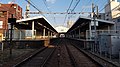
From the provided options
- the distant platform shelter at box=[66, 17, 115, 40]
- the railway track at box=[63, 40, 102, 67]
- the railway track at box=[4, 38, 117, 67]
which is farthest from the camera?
the distant platform shelter at box=[66, 17, 115, 40]

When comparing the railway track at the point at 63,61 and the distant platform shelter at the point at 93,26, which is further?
the distant platform shelter at the point at 93,26

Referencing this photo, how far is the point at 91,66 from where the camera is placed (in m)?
11.0

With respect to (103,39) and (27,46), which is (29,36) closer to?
(27,46)

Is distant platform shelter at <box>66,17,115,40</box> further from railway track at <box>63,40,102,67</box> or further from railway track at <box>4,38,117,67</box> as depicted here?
railway track at <box>4,38,117,67</box>

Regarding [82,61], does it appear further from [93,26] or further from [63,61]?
[93,26]

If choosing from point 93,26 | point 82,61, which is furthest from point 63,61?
point 93,26

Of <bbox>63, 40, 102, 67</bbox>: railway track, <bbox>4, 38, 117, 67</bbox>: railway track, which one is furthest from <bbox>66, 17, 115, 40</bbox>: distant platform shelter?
<bbox>4, 38, 117, 67</bbox>: railway track

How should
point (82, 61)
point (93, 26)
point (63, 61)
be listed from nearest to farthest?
1. point (63, 61)
2. point (82, 61)
3. point (93, 26)

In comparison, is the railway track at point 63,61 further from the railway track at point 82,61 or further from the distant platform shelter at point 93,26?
the distant platform shelter at point 93,26

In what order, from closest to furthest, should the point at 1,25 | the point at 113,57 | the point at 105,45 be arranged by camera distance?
the point at 113,57 < the point at 105,45 < the point at 1,25

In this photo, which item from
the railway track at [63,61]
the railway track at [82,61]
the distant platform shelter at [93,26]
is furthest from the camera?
the distant platform shelter at [93,26]

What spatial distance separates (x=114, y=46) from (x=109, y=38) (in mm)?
837

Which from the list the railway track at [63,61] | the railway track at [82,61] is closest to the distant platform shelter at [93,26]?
the railway track at [82,61]

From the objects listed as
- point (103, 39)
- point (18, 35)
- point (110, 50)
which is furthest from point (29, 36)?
point (110, 50)
